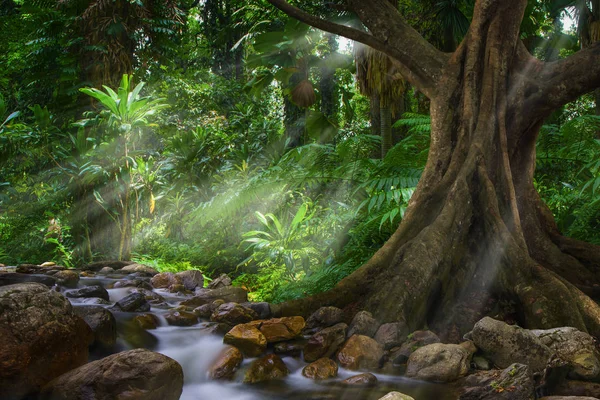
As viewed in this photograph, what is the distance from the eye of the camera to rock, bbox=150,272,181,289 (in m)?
7.66

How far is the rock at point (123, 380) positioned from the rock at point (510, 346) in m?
2.11

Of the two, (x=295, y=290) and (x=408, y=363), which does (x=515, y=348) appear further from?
(x=295, y=290)

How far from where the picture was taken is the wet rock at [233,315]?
4.64m

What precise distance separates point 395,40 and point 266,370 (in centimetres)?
374

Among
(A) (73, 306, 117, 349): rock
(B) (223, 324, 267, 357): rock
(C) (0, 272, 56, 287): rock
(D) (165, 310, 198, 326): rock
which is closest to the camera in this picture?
(B) (223, 324, 267, 357): rock

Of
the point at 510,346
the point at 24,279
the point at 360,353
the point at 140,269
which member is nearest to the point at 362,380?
the point at 360,353

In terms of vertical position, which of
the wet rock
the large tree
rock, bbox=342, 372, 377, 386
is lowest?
rock, bbox=342, 372, 377, 386

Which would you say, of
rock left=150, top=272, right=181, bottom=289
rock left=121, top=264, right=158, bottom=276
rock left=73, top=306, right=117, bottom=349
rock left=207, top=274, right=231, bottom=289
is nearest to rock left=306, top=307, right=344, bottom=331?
rock left=73, top=306, right=117, bottom=349

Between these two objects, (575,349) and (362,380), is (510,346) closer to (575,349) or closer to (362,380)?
(575,349)

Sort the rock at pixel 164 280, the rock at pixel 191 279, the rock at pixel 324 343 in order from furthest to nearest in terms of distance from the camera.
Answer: the rock at pixel 191 279 < the rock at pixel 164 280 < the rock at pixel 324 343

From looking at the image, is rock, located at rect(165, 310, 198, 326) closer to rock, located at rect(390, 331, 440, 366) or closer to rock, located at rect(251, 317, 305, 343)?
rock, located at rect(251, 317, 305, 343)

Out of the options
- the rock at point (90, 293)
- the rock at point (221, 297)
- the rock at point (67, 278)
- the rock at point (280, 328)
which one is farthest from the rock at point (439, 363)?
the rock at point (67, 278)

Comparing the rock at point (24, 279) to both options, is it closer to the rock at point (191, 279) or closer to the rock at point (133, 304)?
the rock at point (133, 304)

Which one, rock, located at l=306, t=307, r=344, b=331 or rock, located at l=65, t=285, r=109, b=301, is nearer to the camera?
rock, located at l=306, t=307, r=344, b=331
